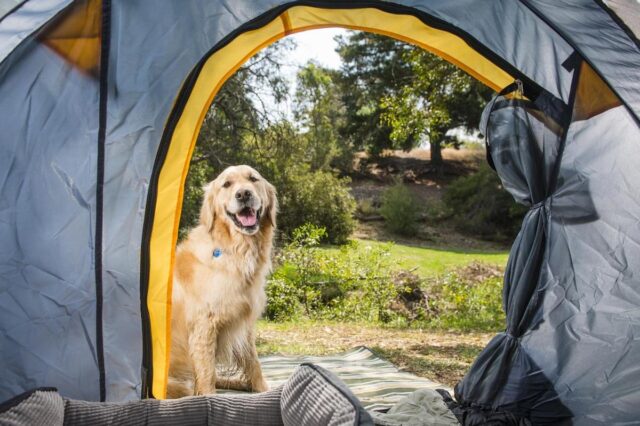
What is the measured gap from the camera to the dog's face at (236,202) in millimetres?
3683

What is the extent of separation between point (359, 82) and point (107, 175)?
15.8 m

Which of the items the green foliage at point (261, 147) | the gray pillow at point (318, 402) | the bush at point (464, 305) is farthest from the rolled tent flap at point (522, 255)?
the green foliage at point (261, 147)

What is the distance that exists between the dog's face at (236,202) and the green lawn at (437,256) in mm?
6425

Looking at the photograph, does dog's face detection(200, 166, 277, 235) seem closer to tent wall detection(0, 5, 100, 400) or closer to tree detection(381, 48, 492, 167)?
tent wall detection(0, 5, 100, 400)

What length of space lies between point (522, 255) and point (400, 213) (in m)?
10.8

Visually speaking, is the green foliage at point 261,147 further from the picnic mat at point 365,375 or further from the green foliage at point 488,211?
the green foliage at point 488,211

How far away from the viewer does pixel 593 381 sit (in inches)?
103

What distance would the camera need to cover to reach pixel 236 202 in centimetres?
367

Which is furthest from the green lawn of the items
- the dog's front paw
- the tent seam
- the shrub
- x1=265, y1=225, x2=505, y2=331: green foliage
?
the tent seam

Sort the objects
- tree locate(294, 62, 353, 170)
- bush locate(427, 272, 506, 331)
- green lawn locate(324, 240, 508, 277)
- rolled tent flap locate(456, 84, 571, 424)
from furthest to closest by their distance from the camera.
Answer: tree locate(294, 62, 353, 170) → green lawn locate(324, 240, 508, 277) → bush locate(427, 272, 506, 331) → rolled tent flap locate(456, 84, 571, 424)

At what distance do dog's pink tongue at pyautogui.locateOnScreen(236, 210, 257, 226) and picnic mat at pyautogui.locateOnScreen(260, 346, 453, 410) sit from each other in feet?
3.32

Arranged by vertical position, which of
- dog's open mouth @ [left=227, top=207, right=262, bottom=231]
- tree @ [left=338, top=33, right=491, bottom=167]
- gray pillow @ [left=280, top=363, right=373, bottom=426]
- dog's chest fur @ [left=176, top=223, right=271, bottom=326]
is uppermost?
tree @ [left=338, top=33, right=491, bottom=167]

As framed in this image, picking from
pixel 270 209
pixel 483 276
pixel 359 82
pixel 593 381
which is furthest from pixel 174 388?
pixel 359 82

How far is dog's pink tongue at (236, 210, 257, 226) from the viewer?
371 centimetres
